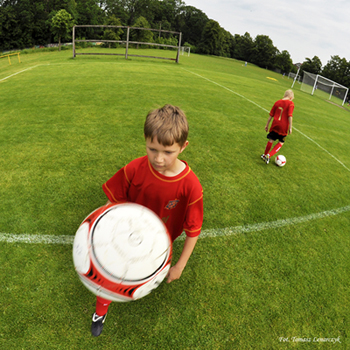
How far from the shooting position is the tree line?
57.7m

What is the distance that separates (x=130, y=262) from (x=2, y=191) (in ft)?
11.2

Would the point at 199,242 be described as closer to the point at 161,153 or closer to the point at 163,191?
the point at 163,191

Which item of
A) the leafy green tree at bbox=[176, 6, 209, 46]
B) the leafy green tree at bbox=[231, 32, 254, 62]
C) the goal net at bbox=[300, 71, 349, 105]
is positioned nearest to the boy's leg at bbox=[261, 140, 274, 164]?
the goal net at bbox=[300, 71, 349, 105]

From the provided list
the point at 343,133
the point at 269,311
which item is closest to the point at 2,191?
the point at 269,311

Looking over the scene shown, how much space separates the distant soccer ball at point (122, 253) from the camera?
1.54 metres

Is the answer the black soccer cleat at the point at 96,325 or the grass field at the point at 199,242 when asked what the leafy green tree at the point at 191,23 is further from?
the black soccer cleat at the point at 96,325

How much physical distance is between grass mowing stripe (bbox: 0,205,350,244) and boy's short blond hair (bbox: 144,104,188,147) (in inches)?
79.1

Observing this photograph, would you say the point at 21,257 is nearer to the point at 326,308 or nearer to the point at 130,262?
the point at 130,262

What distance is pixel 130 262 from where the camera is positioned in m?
1.54

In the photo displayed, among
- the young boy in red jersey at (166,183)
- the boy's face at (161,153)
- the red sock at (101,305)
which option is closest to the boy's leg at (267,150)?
the young boy in red jersey at (166,183)

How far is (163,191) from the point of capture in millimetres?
1997

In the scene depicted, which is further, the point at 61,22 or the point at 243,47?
the point at 243,47

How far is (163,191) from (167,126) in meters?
0.57

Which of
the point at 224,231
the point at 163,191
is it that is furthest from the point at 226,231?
the point at 163,191
